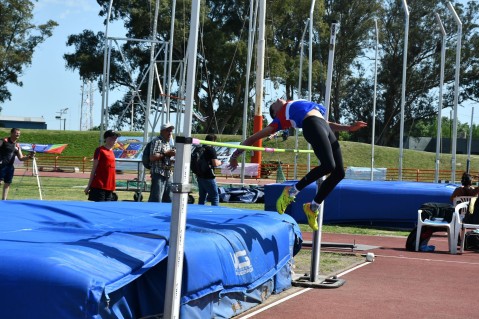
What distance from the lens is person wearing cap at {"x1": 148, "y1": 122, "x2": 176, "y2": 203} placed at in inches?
470

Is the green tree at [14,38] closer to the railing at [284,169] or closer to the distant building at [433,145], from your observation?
the railing at [284,169]

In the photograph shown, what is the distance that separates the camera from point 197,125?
62.8 m

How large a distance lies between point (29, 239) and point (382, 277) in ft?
17.5

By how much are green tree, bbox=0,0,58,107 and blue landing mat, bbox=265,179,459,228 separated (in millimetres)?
46030

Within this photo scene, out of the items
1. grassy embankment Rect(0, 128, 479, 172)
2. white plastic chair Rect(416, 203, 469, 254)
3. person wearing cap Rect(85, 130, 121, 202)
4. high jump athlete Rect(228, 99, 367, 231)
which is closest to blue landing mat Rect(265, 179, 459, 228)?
white plastic chair Rect(416, 203, 469, 254)

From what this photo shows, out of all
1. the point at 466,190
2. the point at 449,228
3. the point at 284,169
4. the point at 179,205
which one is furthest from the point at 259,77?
the point at 284,169

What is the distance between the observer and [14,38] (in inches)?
2341

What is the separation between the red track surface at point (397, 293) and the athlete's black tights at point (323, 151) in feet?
3.90

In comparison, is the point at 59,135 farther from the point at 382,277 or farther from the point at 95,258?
the point at 95,258

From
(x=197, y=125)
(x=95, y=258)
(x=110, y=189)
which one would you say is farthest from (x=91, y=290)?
(x=197, y=125)

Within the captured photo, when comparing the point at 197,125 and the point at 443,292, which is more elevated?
the point at 197,125

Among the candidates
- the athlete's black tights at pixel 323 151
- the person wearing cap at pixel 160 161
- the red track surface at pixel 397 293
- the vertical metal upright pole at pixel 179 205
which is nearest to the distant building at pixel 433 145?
the person wearing cap at pixel 160 161

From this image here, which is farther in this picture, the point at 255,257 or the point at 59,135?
the point at 59,135

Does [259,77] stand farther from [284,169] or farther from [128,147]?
[128,147]
